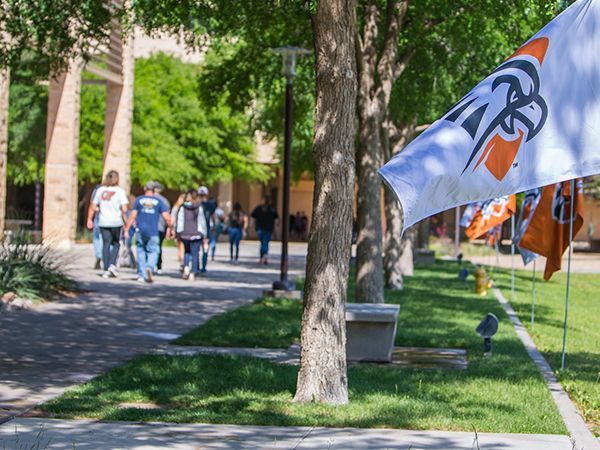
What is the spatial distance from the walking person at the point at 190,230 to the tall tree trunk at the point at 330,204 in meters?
15.1

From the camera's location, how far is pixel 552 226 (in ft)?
44.4

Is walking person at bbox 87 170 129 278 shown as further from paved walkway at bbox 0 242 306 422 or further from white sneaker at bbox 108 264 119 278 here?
paved walkway at bbox 0 242 306 422

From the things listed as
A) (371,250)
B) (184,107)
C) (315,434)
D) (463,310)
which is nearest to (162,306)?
(371,250)

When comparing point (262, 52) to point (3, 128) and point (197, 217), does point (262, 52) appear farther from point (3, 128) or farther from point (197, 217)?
point (3, 128)

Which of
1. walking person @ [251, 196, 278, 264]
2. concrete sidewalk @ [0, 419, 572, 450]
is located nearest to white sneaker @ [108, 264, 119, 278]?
walking person @ [251, 196, 278, 264]

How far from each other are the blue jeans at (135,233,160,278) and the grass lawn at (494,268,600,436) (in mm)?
6650

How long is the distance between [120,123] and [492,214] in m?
17.9

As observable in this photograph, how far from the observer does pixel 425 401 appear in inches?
399

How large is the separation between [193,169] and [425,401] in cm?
4845

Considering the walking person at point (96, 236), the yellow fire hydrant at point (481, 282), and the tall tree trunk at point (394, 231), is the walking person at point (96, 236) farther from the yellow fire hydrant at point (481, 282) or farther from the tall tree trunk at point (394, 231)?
the yellow fire hydrant at point (481, 282)

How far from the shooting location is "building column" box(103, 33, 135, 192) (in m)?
40.1

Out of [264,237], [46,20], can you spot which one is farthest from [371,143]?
[264,237]

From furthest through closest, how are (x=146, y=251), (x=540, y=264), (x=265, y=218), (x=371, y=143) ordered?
(x=540, y=264)
(x=265, y=218)
(x=146, y=251)
(x=371, y=143)

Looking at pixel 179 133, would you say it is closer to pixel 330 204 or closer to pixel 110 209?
pixel 110 209
